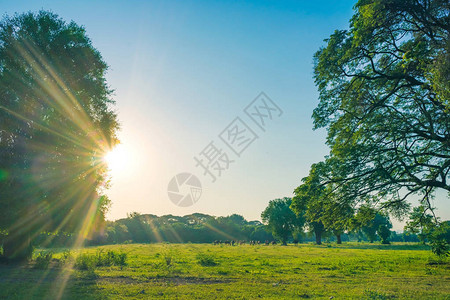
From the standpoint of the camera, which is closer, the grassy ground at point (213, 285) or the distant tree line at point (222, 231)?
the grassy ground at point (213, 285)

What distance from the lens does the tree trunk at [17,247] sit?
17.9 meters

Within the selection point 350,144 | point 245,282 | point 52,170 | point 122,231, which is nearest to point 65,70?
point 52,170

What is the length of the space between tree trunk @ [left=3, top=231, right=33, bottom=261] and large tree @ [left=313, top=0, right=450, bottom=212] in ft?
71.2

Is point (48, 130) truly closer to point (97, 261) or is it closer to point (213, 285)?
point (97, 261)

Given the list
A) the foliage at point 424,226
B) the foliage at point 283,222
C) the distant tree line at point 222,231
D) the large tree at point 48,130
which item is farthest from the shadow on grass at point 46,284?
the foliage at point 283,222

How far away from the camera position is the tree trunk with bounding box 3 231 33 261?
17.9m

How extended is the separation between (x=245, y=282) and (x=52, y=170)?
12995 mm

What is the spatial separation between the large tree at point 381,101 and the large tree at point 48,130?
15.7 meters

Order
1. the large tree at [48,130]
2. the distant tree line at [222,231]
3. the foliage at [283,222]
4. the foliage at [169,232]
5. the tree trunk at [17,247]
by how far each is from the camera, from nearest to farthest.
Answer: the large tree at [48,130]
the tree trunk at [17,247]
the distant tree line at [222,231]
the foliage at [283,222]
the foliage at [169,232]

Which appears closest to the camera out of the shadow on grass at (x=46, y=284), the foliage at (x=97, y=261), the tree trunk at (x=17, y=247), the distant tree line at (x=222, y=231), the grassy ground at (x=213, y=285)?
the shadow on grass at (x=46, y=284)

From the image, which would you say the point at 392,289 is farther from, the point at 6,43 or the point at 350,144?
the point at 6,43

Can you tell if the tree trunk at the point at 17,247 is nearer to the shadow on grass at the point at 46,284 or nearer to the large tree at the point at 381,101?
the shadow on grass at the point at 46,284

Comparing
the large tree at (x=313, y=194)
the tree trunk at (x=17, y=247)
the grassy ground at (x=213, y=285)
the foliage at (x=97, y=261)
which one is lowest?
the grassy ground at (x=213, y=285)

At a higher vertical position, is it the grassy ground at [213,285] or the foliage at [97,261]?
the foliage at [97,261]
